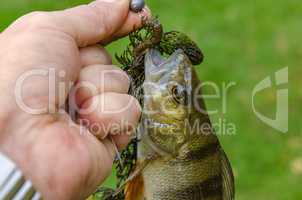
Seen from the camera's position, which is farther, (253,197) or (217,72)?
(217,72)

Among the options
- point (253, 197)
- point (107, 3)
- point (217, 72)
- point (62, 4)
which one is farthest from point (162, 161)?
point (62, 4)

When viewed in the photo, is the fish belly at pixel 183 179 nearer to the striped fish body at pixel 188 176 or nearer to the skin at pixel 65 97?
the striped fish body at pixel 188 176

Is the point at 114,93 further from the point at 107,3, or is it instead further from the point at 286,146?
the point at 286,146

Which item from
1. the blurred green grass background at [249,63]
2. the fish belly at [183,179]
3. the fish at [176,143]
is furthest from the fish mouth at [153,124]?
the blurred green grass background at [249,63]

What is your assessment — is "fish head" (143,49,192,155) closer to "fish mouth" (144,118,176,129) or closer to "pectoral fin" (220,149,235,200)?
"fish mouth" (144,118,176,129)

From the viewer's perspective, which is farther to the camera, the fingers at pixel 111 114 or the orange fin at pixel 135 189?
the orange fin at pixel 135 189

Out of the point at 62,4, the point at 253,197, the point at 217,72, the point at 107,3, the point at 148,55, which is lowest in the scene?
the point at 253,197
